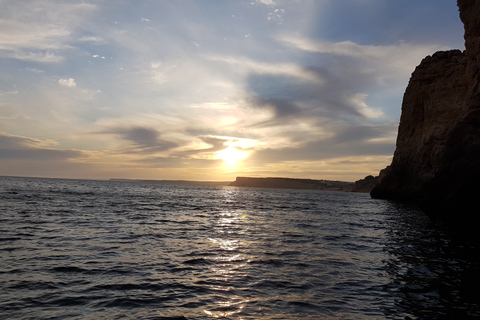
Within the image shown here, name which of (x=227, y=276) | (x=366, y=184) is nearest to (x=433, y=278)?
(x=227, y=276)

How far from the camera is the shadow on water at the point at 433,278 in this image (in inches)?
309

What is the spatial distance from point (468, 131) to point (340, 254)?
17.5 metres

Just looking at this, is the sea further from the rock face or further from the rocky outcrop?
the rocky outcrop

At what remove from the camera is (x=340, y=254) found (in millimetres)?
14125

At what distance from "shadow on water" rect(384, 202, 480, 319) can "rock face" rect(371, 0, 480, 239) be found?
492 centimetres

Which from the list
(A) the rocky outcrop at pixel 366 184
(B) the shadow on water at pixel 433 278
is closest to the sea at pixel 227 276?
(B) the shadow on water at pixel 433 278

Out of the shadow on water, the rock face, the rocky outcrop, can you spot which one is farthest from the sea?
the rocky outcrop

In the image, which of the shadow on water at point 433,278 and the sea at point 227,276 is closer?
the sea at point 227,276

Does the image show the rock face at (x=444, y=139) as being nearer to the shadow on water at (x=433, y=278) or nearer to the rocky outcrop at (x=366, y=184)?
the shadow on water at (x=433, y=278)

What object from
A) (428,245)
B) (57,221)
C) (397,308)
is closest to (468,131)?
(428,245)

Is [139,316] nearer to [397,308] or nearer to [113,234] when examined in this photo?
[397,308]

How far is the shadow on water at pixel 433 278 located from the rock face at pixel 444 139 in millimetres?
4920

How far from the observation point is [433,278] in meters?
10.7

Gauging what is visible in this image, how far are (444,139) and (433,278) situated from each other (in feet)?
155
